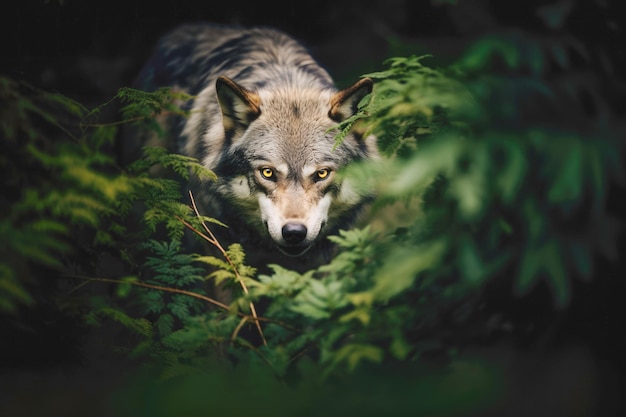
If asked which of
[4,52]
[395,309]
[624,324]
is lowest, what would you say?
[624,324]

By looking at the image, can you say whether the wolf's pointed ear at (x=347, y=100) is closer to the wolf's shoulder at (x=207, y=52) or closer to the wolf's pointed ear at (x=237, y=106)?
the wolf's pointed ear at (x=237, y=106)

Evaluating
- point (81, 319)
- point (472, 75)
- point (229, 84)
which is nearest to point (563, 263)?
point (472, 75)

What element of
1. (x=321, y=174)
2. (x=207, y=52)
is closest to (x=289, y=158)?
(x=321, y=174)

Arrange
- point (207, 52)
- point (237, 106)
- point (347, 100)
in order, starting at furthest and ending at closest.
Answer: point (207, 52), point (237, 106), point (347, 100)

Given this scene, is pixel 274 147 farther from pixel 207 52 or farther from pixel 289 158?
pixel 207 52

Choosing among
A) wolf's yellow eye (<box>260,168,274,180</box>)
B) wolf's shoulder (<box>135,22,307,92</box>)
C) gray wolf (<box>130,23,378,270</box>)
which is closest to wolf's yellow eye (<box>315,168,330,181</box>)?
gray wolf (<box>130,23,378,270</box>)

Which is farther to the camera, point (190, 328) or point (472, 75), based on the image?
point (190, 328)

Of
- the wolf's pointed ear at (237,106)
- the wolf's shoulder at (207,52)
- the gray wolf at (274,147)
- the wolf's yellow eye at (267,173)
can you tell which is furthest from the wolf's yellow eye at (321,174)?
the wolf's shoulder at (207,52)

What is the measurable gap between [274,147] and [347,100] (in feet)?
2.08

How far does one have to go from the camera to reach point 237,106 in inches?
170

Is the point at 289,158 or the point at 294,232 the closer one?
the point at 294,232

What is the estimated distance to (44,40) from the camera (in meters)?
5.62

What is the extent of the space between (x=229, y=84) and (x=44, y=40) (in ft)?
8.78

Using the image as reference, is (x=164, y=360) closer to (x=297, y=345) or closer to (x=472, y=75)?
(x=297, y=345)
